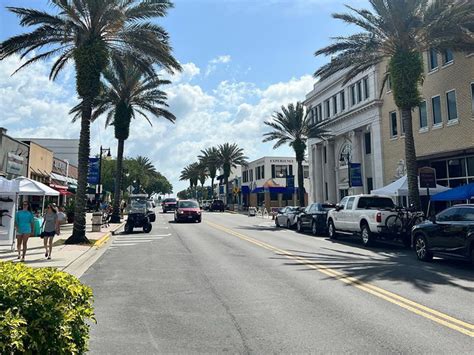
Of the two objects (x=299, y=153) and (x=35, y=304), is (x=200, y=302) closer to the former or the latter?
(x=35, y=304)

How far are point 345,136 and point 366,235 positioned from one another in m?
25.7

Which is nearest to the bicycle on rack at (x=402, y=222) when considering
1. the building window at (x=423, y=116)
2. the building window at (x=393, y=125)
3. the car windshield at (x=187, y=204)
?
the building window at (x=423, y=116)

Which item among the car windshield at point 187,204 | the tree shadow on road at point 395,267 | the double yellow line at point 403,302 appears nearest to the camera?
the double yellow line at point 403,302

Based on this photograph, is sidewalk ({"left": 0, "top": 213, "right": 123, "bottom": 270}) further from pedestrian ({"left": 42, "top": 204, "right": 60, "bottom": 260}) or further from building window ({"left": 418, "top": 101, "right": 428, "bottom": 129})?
building window ({"left": 418, "top": 101, "right": 428, "bottom": 129})

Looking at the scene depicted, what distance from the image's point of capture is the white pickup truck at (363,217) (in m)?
16.8

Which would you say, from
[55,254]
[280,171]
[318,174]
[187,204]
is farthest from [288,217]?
[280,171]

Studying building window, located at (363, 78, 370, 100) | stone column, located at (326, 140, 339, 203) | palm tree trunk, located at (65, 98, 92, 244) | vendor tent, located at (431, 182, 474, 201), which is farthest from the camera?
stone column, located at (326, 140, 339, 203)

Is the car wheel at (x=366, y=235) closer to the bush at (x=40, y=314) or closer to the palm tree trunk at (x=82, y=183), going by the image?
the palm tree trunk at (x=82, y=183)

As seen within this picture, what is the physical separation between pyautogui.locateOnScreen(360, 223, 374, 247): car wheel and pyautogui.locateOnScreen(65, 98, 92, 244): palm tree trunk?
11752 mm

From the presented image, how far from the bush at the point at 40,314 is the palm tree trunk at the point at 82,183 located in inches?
575

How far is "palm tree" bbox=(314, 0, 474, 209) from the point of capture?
19.5m

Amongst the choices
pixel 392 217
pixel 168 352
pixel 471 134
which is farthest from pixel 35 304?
pixel 471 134


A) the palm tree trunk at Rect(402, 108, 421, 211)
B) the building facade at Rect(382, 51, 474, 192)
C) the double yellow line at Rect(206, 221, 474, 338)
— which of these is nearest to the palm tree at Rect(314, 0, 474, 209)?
the palm tree trunk at Rect(402, 108, 421, 211)

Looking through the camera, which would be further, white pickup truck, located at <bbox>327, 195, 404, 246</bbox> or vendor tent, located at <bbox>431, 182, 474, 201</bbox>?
vendor tent, located at <bbox>431, 182, 474, 201</bbox>
